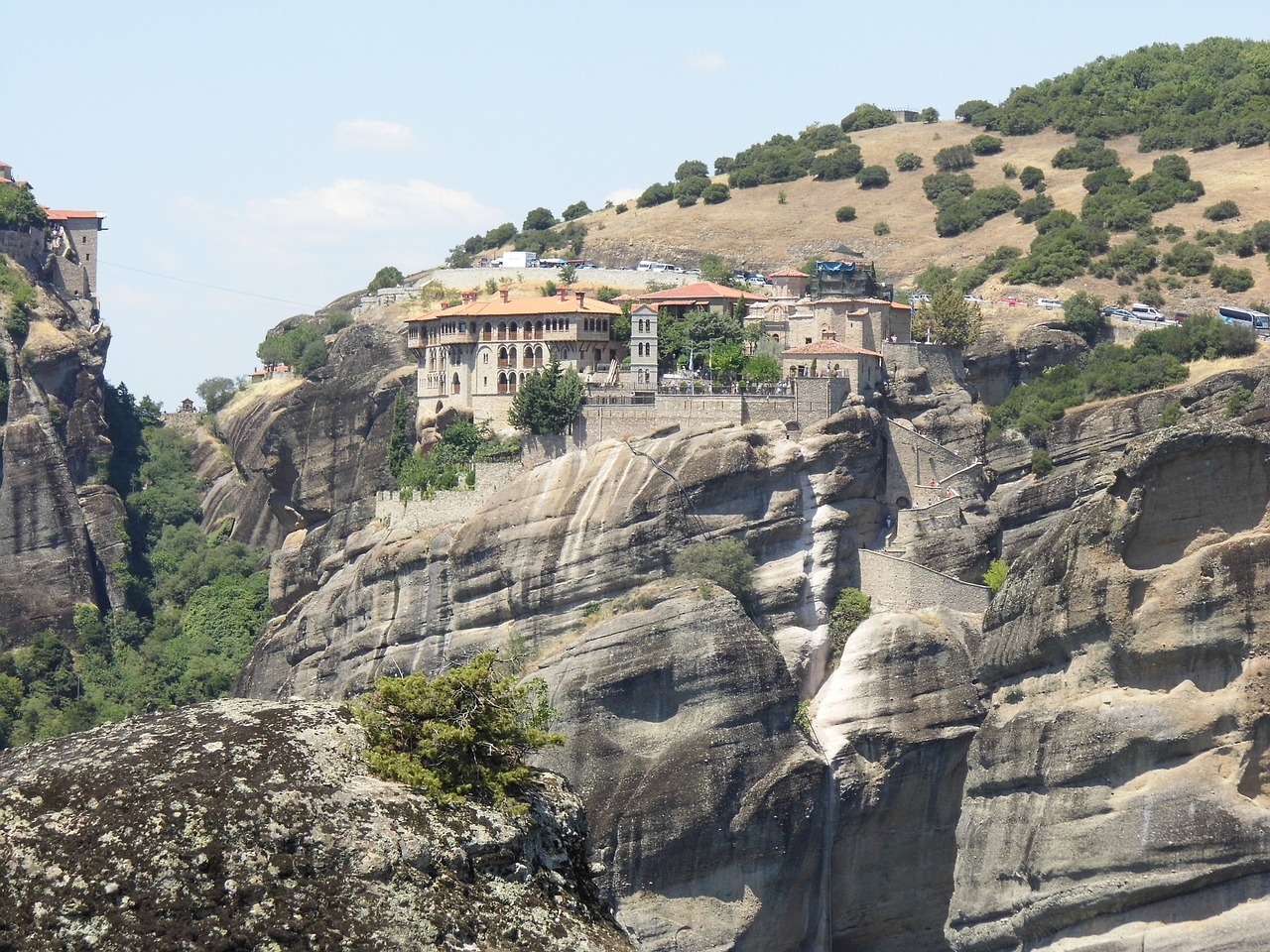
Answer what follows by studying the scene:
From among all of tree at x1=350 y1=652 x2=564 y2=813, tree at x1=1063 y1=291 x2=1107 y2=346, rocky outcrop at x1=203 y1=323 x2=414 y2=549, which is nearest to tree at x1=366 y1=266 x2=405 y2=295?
rocky outcrop at x1=203 y1=323 x2=414 y2=549

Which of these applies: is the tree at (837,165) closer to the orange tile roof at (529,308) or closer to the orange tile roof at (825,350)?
the orange tile roof at (529,308)

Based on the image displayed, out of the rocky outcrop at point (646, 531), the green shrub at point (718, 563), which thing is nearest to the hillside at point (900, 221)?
the rocky outcrop at point (646, 531)

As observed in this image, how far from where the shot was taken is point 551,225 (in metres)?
145

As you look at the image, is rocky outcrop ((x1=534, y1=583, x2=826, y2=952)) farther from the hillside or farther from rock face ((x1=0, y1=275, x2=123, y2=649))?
rock face ((x1=0, y1=275, x2=123, y2=649))

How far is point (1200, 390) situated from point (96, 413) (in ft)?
214

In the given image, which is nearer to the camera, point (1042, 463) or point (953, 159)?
point (1042, 463)

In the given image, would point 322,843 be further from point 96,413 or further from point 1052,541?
point 96,413

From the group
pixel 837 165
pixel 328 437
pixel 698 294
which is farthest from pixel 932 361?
pixel 837 165

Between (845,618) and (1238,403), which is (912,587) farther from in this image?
(1238,403)

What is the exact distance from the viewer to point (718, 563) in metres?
82.5

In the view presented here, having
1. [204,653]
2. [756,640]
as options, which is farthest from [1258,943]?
[204,653]

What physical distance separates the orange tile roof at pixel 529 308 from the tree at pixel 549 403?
710cm

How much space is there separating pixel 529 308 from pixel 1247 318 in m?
31.2

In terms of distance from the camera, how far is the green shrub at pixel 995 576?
85250 millimetres
